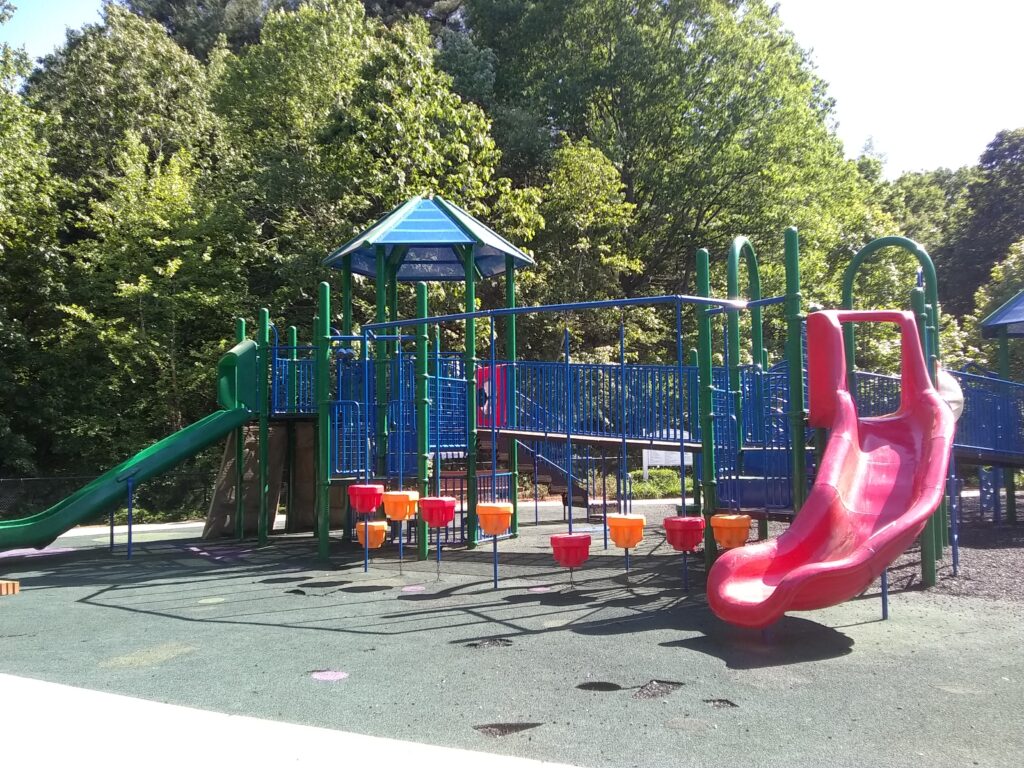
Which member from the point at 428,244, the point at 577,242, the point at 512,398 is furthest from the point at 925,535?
the point at 577,242

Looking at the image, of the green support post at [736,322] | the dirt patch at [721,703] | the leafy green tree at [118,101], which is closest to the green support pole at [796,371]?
the green support post at [736,322]

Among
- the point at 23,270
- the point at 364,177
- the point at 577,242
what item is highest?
the point at 364,177

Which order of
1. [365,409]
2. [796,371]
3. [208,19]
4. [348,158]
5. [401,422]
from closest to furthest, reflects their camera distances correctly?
[796,371] → [401,422] → [365,409] → [348,158] → [208,19]

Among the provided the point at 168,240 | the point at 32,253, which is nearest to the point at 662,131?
the point at 168,240

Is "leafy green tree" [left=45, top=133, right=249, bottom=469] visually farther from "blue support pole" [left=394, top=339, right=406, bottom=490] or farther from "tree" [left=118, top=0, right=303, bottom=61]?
"tree" [left=118, top=0, right=303, bottom=61]

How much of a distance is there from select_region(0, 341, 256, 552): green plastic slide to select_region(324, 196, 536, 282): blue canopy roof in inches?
93.2

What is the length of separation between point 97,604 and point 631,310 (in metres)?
21.8

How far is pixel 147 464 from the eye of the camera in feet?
40.9

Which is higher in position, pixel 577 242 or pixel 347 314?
pixel 577 242

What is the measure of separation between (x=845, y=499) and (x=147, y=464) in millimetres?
9896

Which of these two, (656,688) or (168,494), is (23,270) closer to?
(168,494)

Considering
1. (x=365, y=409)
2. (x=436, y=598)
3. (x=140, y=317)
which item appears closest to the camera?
(x=436, y=598)

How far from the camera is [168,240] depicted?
2398 centimetres

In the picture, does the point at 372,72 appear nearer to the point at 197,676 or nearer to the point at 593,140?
the point at 593,140
